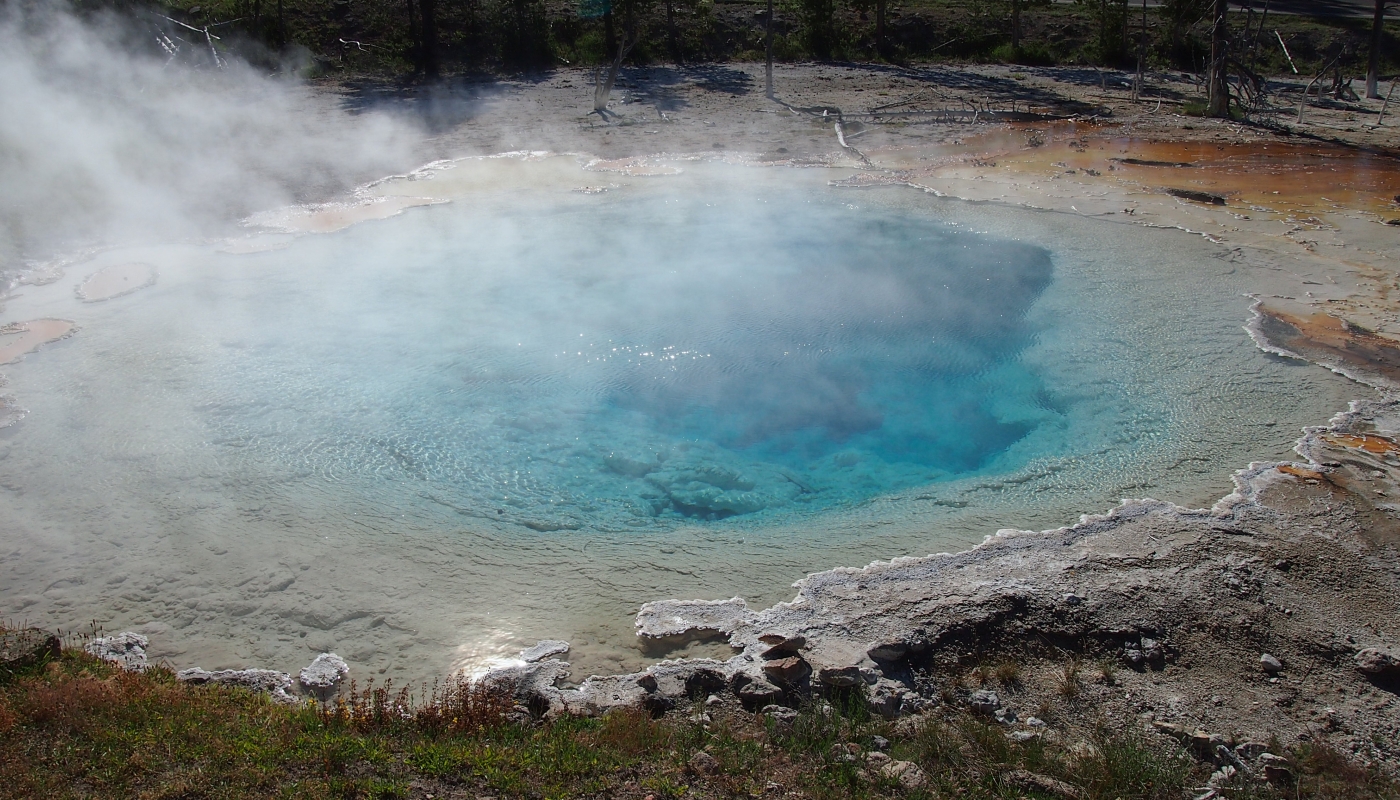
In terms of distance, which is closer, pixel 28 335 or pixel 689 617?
pixel 689 617

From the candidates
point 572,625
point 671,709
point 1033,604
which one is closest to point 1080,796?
point 1033,604

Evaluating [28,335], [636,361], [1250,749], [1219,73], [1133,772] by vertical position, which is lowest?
[1250,749]

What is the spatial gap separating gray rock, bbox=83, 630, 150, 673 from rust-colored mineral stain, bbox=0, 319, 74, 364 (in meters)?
3.64

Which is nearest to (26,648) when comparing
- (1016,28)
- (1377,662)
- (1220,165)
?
(1377,662)

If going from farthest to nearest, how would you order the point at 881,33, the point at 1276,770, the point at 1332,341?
the point at 881,33, the point at 1332,341, the point at 1276,770

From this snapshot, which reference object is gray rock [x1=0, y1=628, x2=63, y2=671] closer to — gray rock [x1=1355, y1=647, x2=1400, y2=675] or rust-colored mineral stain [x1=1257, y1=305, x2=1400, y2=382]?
gray rock [x1=1355, y1=647, x2=1400, y2=675]

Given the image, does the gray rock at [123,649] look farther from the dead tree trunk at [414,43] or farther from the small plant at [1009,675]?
the dead tree trunk at [414,43]

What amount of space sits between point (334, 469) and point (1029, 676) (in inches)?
154

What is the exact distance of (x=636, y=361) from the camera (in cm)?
683

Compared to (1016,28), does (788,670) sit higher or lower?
lower

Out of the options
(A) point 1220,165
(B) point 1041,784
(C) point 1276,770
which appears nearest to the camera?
(B) point 1041,784

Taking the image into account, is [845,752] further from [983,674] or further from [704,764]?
[983,674]

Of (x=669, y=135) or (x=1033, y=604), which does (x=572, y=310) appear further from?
(x=669, y=135)

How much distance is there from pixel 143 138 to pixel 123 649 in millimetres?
9573
